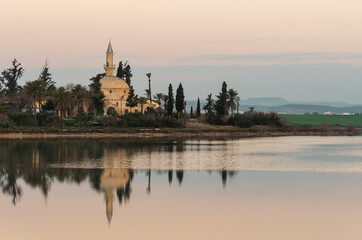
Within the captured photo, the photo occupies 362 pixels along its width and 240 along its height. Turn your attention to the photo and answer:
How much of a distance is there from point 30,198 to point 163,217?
8300mm

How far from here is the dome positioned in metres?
107

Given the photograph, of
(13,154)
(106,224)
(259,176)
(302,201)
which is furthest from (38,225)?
(13,154)

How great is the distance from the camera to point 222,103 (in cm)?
10450

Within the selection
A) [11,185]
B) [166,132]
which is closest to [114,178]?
[11,185]

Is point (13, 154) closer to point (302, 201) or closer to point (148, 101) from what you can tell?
point (302, 201)

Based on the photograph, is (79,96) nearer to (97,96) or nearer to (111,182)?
(97,96)

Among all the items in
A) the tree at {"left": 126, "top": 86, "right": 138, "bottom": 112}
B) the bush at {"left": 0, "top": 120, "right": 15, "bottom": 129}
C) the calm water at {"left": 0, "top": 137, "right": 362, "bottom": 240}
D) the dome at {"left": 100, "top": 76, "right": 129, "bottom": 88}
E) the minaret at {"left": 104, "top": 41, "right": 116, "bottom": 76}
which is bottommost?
the calm water at {"left": 0, "top": 137, "right": 362, "bottom": 240}

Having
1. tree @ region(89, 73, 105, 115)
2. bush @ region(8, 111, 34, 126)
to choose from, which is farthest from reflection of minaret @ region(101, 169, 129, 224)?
tree @ region(89, 73, 105, 115)

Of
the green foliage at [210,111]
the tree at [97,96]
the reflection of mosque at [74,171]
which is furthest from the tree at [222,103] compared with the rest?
the reflection of mosque at [74,171]

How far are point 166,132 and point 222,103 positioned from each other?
18.9 m

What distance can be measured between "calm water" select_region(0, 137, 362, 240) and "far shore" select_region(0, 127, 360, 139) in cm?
3283

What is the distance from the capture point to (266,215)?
23109 mm

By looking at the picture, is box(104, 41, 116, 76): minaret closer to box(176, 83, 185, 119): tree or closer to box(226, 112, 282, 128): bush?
box(176, 83, 185, 119): tree

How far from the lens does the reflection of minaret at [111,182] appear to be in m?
25.4
